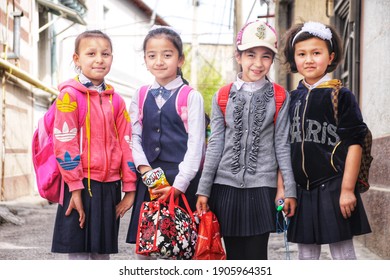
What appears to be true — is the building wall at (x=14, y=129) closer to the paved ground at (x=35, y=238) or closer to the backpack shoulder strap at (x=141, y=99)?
the paved ground at (x=35, y=238)

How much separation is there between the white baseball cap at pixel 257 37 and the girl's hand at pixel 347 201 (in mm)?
614

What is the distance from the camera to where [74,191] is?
2.38 m

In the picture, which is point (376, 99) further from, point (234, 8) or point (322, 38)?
point (234, 8)

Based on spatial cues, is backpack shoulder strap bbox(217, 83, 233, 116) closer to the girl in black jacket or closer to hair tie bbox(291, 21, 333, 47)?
the girl in black jacket

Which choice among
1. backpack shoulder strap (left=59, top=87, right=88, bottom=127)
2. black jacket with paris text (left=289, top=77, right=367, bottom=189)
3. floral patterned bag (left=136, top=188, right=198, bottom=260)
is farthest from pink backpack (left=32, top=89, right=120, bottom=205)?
black jacket with paris text (left=289, top=77, right=367, bottom=189)

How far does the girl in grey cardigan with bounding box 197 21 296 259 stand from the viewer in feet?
7.77

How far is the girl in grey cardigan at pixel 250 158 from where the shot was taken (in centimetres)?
237

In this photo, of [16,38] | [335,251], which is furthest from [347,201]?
[16,38]

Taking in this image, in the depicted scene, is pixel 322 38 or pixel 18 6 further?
pixel 18 6

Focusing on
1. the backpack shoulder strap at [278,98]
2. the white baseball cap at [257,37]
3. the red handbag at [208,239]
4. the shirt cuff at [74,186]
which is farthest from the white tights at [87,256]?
the white baseball cap at [257,37]

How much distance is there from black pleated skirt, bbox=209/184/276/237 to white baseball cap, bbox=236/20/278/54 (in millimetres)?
547

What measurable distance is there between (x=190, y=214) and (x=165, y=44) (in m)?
0.68

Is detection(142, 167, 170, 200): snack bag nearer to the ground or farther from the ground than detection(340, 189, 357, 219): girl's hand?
farther from the ground

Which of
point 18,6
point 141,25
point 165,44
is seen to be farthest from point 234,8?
point 165,44
